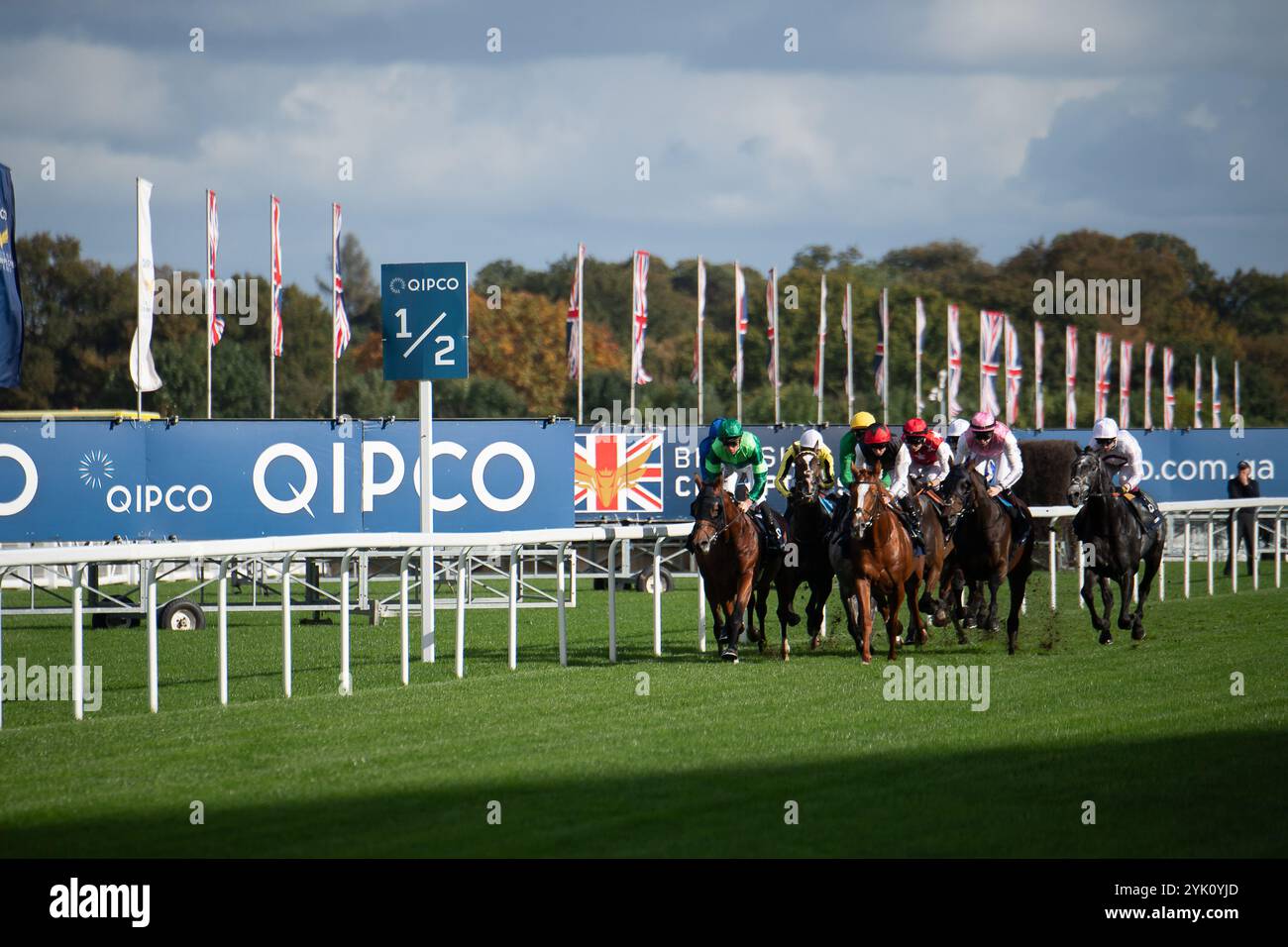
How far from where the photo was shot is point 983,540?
523 inches

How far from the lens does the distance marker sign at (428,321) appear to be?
13.6 metres

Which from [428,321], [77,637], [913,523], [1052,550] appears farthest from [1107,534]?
[77,637]

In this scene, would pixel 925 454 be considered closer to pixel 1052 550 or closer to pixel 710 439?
pixel 710 439

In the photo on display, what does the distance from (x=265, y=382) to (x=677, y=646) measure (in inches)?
1895

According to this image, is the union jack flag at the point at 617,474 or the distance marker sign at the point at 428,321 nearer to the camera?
the distance marker sign at the point at 428,321

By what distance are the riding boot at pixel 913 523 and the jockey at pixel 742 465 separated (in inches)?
40.6

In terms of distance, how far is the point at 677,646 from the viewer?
14.1 meters

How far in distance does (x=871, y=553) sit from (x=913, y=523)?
62cm

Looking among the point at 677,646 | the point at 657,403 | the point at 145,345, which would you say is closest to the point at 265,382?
the point at 657,403

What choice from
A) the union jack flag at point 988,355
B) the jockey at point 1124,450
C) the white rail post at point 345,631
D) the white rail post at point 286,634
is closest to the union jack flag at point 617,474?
the jockey at point 1124,450

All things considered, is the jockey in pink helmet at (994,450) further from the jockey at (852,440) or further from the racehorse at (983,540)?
the jockey at (852,440)

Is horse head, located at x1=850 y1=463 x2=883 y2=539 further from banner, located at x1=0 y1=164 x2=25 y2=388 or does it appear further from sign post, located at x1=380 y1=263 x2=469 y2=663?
banner, located at x1=0 y1=164 x2=25 y2=388

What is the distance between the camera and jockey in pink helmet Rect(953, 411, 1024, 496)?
1384 cm
